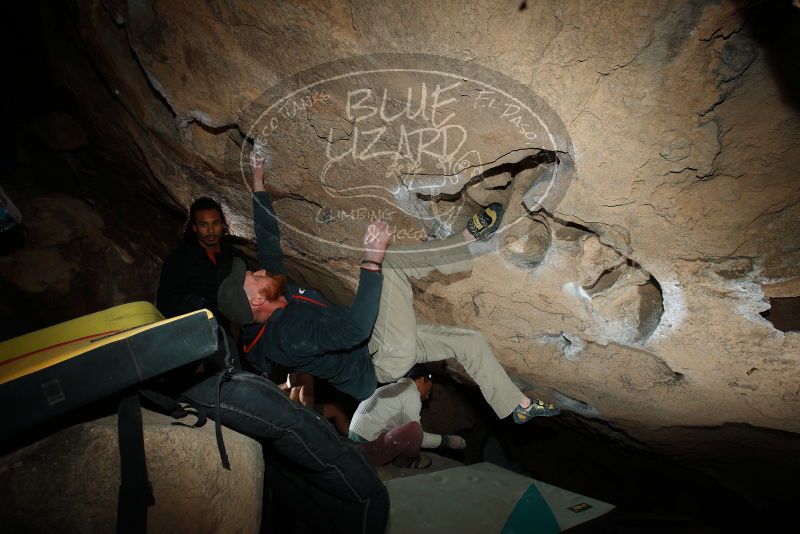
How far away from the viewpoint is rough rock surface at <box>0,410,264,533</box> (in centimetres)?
140

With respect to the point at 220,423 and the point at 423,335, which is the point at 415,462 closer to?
the point at 423,335

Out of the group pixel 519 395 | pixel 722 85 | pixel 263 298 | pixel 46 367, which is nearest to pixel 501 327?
pixel 519 395

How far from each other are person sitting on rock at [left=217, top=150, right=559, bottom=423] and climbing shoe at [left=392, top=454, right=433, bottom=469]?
4.38 ft

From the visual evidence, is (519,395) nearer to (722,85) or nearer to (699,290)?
(699,290)

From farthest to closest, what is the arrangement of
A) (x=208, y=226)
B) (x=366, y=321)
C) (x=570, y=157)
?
(x=208, y=226) → (x=366, y=321) → (x=570, y=157)

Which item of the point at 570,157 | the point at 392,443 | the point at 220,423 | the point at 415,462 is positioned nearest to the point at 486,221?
the point at 570,157

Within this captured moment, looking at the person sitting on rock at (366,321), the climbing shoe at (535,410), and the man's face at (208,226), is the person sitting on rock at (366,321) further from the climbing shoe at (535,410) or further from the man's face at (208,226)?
the man's face at (208,226)

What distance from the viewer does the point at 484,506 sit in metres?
2.87

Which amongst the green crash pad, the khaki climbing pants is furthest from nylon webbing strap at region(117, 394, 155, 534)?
the green crash pad

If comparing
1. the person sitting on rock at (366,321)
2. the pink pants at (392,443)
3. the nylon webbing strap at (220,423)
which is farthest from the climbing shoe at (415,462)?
the nylon webbing strap at (220,423)

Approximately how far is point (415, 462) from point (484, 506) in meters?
1.27

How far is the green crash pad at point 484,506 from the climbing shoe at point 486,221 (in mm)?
1860

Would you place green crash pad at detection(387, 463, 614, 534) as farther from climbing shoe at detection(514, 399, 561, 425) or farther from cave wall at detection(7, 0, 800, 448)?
cave wall at detection(7, 0, 800, 448)

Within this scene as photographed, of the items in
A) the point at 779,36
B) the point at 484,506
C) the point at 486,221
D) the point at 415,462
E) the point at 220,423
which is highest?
the point at 779,36
